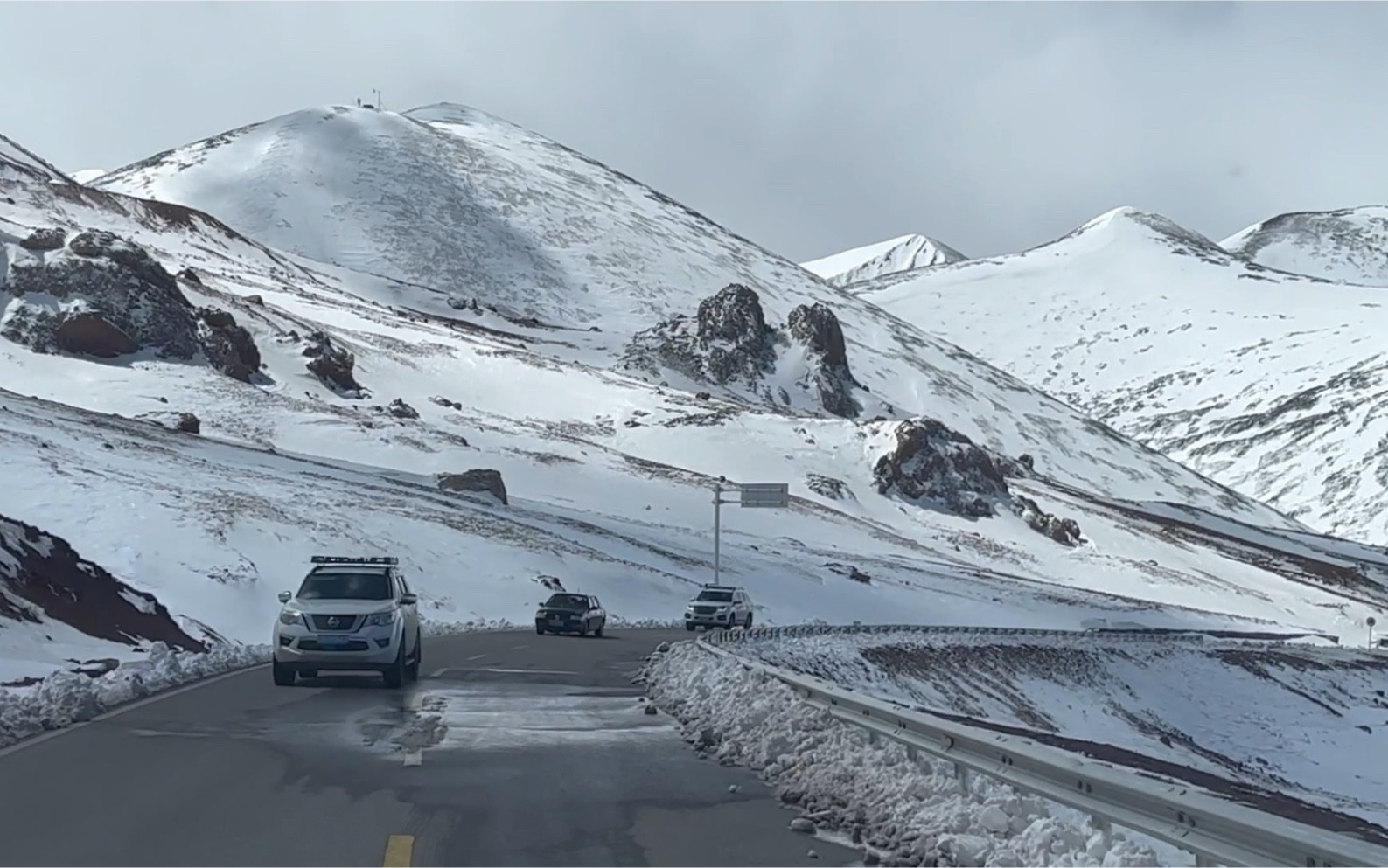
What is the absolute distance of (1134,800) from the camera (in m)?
9.05

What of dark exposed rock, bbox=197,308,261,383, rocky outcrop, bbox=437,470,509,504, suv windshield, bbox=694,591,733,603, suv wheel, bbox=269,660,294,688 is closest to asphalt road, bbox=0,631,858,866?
suv wheel, bbox=269,660,294,688

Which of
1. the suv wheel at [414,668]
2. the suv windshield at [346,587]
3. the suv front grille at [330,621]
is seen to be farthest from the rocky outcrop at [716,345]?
Answer: the suv front grille at [330,621]

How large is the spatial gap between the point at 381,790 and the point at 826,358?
167 metres

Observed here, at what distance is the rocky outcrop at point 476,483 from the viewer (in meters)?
81.5

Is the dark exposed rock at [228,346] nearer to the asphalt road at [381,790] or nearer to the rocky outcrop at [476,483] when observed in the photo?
the rocky outcrop at [476,483]

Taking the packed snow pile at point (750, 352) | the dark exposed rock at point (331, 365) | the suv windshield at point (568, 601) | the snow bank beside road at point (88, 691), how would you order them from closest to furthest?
the snow bank beside road at point (88, 691) < the suv windshield at point (568, 601) < the dark exposed rock at point (331, 365) < the packed snow pile at point (750, 352)

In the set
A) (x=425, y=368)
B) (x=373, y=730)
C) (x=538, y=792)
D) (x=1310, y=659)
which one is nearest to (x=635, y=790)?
(x=538, y=792)

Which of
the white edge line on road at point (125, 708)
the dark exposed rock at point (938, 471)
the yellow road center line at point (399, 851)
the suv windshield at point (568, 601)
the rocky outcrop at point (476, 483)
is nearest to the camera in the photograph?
the yellow road center line at point (399, 851)

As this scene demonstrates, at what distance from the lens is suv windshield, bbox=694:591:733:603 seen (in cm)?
5306

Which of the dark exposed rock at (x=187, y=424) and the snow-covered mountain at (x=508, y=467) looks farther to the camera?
the dark exposed rock at (x=187, y=424)

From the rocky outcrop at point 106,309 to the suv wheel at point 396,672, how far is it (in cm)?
9119

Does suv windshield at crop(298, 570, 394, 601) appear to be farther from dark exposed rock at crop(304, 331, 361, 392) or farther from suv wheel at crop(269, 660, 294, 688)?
dark exposed rock at crop(304, 331, 361, 392)

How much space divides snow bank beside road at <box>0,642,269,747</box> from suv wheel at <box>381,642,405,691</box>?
10.5ft

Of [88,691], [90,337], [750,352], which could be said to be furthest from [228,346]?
[88,691]
